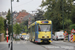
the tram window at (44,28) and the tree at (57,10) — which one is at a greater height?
the tree at (57,10)

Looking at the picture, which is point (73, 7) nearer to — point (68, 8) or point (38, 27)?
point (68, 8)

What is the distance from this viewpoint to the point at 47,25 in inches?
1094

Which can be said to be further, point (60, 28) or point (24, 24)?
point (24, 24)

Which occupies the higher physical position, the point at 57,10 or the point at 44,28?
the point at 57,10

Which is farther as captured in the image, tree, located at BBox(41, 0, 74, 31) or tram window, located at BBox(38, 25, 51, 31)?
tree, located at BBox(41, 0, 74, 31)

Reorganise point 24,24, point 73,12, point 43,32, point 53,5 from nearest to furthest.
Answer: point 43,32 → point 73,12 → point 53,5 → point 24,24

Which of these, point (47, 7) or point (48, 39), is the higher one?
point (47, 7)

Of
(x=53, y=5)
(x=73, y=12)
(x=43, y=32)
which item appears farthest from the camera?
(x=53, y=5)

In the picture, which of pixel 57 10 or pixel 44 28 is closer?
pixel 44 28

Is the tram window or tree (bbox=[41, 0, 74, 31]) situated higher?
tree (bbox=[41, 0, 74, 31])

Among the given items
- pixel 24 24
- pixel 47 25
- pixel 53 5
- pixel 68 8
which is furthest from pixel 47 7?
pixel 24 24

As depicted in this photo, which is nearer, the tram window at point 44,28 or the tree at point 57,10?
the tram window at point 44,28

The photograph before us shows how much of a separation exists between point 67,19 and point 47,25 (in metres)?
35.9

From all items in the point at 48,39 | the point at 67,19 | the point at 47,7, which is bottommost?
the point at 48,39
